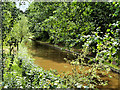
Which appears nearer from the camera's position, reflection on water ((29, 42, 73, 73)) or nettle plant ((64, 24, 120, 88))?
nettle plant ((64, 24, 120, 88))

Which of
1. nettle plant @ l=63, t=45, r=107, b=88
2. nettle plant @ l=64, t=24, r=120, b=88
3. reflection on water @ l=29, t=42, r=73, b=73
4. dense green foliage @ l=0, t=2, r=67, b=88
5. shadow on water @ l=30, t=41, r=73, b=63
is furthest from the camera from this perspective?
shadow on water @ l=30, t=41, r=73, b=63

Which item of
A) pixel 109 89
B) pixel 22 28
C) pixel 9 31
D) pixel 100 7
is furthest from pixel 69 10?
pixel 109 89

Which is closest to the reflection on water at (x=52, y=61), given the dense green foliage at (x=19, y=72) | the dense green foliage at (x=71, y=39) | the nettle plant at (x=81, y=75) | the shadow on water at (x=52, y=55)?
the shadow on water at (x=52, y=55)

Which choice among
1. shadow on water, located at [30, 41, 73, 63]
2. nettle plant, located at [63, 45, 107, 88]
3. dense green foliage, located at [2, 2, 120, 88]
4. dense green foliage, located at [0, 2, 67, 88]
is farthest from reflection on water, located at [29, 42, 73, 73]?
dense green foliage, located at [0, 2, 67, 88]

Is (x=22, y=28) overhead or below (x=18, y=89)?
overhead

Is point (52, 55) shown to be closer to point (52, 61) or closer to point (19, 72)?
point (52, 61)

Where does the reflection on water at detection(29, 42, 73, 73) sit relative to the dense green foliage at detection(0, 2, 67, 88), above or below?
below

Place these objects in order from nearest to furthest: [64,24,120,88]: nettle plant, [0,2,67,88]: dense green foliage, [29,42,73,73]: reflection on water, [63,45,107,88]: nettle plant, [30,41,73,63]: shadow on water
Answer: [64,24,120,88]: nettle plant → [0,2,67,88]: dense green foliage → [63,45,107,88]: nettle plant → [29,42,73,73]: reflection on water → [30,41,73,63]: shadow on water

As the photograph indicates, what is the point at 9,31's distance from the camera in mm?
6211

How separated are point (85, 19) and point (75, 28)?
110 centimetres

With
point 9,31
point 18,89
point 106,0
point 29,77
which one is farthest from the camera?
point 106,0

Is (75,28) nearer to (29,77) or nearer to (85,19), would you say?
(85,19)

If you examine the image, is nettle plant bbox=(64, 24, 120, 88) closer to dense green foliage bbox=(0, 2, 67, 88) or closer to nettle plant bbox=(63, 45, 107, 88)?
nettle plant bbox=(63, 45, 107, 88)

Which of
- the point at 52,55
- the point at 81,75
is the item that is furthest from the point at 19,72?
the point at 52,55
